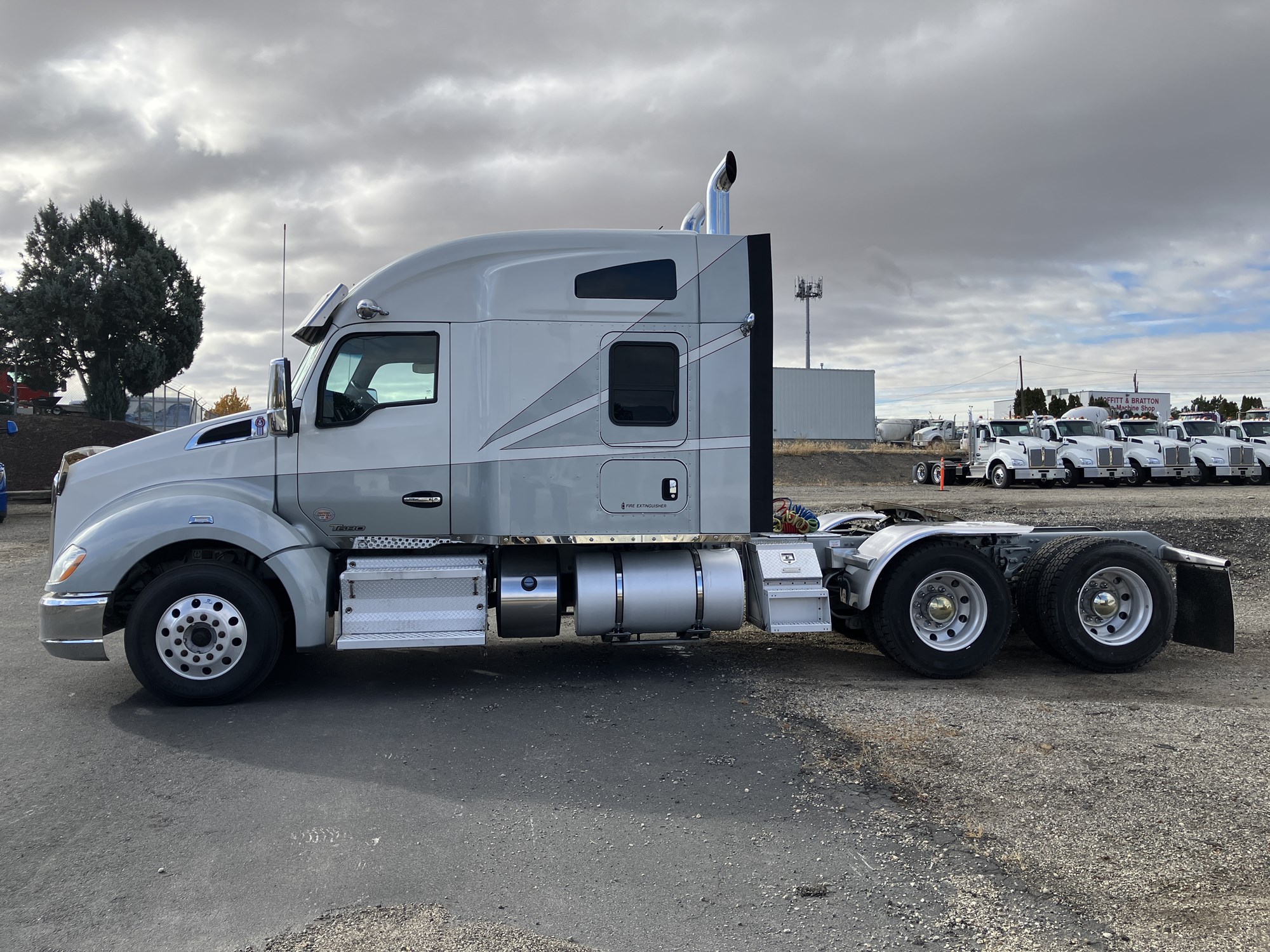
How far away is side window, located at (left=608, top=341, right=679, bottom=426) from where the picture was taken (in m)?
6.71

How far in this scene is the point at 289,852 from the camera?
12.9ft

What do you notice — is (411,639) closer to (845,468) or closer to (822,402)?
(845,468)

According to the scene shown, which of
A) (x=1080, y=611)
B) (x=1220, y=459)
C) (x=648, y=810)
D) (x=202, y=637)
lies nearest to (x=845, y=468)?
(x=1220, y=459)

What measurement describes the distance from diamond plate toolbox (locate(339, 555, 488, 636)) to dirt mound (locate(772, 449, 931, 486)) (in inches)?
1238

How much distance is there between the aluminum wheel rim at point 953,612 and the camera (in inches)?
272

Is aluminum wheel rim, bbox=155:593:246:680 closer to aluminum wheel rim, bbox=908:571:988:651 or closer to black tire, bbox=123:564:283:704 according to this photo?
black tire, bbox=123:564:283:704

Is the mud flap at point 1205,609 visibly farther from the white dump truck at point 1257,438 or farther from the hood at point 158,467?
the white dump truck at point 1257,438

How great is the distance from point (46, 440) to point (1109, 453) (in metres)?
34.0

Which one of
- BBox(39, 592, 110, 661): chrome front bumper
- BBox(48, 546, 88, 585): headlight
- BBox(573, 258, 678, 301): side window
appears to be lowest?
BBox(39, 592, 110, 661): chrome front bumper

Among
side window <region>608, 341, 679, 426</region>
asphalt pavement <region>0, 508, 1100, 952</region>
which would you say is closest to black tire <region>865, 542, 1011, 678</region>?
asphalt pavement <region>0, 508, 1100, 952</region>

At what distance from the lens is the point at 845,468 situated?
41875 millimetres

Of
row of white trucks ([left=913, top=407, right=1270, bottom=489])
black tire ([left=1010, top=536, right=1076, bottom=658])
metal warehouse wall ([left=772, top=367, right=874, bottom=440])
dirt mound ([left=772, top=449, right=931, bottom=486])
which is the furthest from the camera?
metal warehouse wall ([left=772, top=367, right=874, bottom=440])

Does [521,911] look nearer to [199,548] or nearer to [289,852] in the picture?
[289,852]

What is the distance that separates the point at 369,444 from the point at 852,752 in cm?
400
